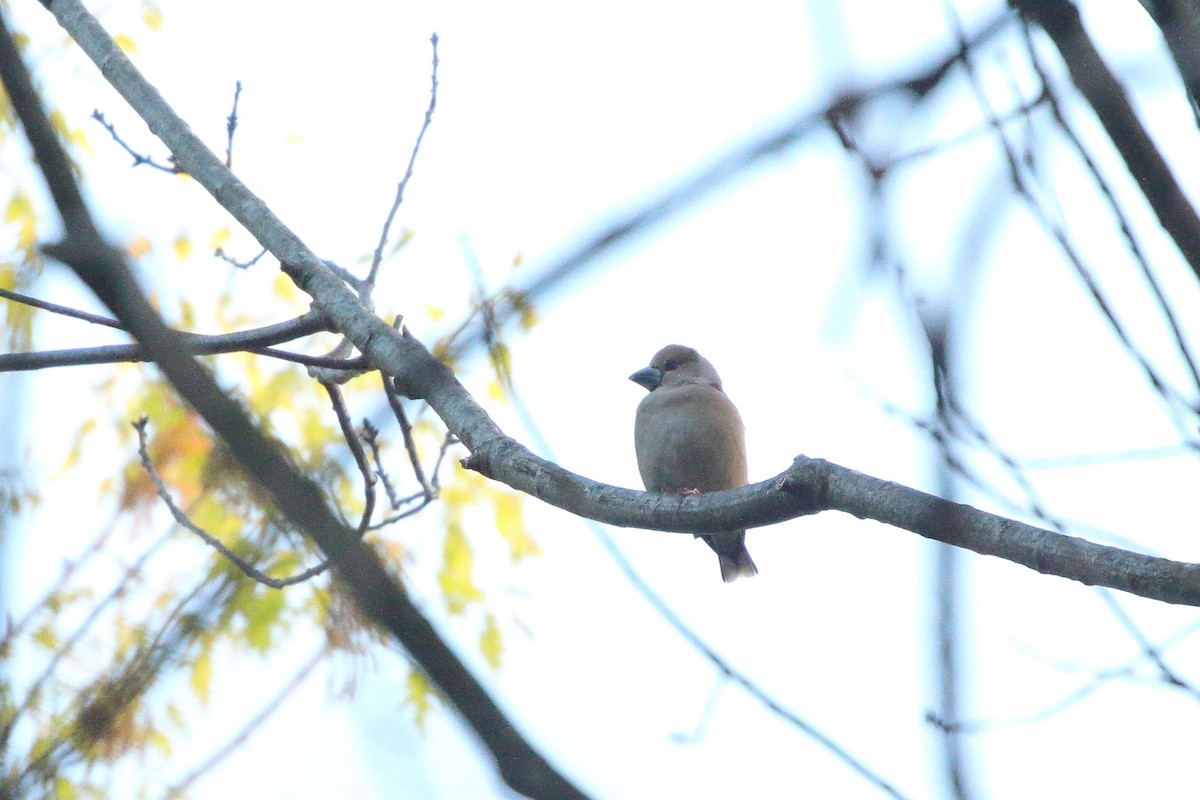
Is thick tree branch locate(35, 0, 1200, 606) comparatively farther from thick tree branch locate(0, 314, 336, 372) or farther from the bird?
the bird

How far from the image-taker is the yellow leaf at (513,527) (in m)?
5.89

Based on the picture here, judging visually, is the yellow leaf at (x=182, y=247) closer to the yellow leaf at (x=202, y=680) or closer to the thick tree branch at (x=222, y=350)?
the yellow leaf at (x=202, y=680)

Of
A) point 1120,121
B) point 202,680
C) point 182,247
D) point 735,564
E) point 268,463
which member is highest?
point 182,247

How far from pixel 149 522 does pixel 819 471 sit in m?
4.39

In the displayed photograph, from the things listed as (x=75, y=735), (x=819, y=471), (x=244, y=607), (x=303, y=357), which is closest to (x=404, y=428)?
(x=303, y=357)

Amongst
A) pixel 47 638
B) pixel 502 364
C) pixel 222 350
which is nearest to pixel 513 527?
pixel 47 638

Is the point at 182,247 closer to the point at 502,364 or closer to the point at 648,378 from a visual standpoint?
the point at 648,378

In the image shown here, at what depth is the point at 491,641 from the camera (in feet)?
18.2

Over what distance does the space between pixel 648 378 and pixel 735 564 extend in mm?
1095

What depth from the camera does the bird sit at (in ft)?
17.8

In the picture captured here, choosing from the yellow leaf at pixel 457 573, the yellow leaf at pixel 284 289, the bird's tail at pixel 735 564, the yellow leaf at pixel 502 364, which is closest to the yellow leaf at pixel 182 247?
the yellow leaf at pixel 284 289

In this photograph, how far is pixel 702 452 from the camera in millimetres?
5410

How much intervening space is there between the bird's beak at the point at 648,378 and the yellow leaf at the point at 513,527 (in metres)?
0.91

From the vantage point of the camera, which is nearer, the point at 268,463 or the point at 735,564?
the point at 268,463
